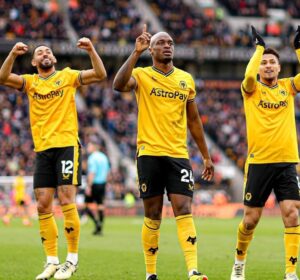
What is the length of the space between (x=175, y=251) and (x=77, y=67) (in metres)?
33.8

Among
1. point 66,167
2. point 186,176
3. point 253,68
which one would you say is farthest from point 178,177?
point 66,167

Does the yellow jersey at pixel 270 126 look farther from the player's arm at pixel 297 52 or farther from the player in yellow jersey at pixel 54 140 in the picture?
the player in yellow jersey at pixel 54 140

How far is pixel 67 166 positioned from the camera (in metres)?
11.8

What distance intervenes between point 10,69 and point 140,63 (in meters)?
40.3

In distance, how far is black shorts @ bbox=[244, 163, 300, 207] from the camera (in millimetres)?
11141

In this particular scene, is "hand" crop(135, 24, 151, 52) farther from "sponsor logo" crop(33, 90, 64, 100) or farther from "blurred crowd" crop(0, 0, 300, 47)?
"blurred crowd" crop(0, 0, 300, 47)

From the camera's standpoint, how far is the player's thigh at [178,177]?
10.8m

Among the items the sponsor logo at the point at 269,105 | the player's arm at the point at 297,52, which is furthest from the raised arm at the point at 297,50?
the sponsor logo at the point at 269,105

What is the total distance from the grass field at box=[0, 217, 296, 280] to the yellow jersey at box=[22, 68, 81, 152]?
1775 millimetres

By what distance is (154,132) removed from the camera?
10891 mm

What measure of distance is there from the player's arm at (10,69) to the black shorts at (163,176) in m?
2.13

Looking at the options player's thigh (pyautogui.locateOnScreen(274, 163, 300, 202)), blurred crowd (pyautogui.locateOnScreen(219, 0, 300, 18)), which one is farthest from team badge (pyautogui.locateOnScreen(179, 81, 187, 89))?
blurred crowd (pyautogui.locateOnScreen(219, 0, 300, 18))

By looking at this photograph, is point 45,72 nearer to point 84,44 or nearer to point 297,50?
point 84,44

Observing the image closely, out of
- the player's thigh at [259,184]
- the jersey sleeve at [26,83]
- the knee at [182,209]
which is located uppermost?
the jersey sleeve at [26,83]
